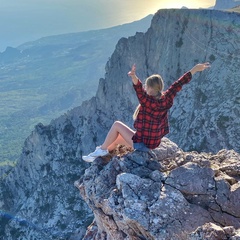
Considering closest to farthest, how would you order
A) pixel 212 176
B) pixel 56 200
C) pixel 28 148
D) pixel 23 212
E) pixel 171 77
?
1. pixel 212 176
2. pixel 171 77
3. pixel 56 200
4. pixel 23 212
5. pixel 28 148

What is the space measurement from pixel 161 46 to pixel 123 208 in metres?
58.4

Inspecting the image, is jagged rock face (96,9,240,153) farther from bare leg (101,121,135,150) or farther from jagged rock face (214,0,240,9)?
jagged rock face (214,0,240,9)

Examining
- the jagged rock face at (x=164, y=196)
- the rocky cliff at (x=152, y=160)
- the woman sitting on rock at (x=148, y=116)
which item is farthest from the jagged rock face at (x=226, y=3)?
the jagged rock face at (x=164, y=196)

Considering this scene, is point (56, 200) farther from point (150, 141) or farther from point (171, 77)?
point (150, 141)

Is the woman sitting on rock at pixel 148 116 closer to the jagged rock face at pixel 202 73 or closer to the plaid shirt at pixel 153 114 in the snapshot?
the plaid shirt at pixel 153 114

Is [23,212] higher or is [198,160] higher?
[198,160]

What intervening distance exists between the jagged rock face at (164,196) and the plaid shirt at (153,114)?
2.64ft

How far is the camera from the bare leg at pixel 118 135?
18469 millimetres

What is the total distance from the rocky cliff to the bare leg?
2.97 ft

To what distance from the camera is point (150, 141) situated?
18.1m

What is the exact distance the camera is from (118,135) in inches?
752

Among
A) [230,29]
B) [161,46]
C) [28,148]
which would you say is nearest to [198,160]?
[230,29]

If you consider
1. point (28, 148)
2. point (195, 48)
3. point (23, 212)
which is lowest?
point (23, 212)

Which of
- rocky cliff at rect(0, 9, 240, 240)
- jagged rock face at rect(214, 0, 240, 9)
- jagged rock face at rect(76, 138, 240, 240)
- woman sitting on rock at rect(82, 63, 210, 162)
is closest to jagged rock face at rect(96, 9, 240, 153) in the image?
rocky cliff at rect(0, 9, 240, 240)
